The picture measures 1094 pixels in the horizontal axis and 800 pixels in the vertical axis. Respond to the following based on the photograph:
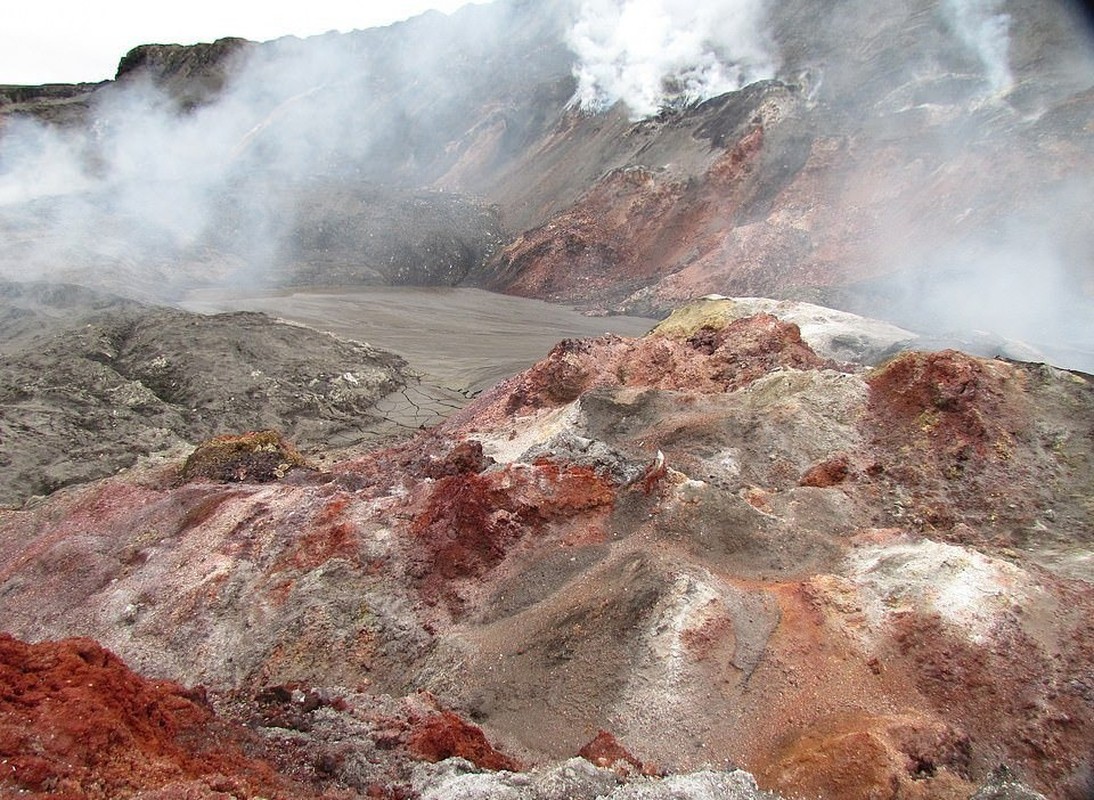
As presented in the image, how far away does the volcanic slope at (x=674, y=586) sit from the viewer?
5129mm

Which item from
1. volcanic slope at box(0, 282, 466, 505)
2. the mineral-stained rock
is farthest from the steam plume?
the mineral-stained rock

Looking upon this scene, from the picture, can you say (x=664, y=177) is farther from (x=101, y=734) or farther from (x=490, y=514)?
(x=101, y=734)

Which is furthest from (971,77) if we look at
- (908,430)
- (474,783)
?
(474,783)

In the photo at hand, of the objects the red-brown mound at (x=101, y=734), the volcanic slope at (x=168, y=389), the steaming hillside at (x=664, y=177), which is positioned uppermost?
the steaming hillside at (x=664, y=177)

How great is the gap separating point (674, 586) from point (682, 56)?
1454 inches

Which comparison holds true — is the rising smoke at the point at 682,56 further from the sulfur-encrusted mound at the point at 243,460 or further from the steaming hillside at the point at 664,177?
the sulfur-encrusted mound at the point at 243,460

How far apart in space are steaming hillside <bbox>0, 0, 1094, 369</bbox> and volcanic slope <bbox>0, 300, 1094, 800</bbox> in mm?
7729

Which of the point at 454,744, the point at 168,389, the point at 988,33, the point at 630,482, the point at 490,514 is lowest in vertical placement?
the point at 168,389

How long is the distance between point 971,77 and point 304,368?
24.9m

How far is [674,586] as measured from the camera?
20.9 ft

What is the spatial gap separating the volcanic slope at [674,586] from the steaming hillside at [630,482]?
4cm

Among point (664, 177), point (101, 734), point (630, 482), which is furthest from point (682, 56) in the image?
point (101, 734)

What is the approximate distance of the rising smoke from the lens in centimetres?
3578

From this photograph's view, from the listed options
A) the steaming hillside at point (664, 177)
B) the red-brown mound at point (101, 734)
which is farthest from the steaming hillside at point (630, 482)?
the steaming hillside at point (664, 177)
